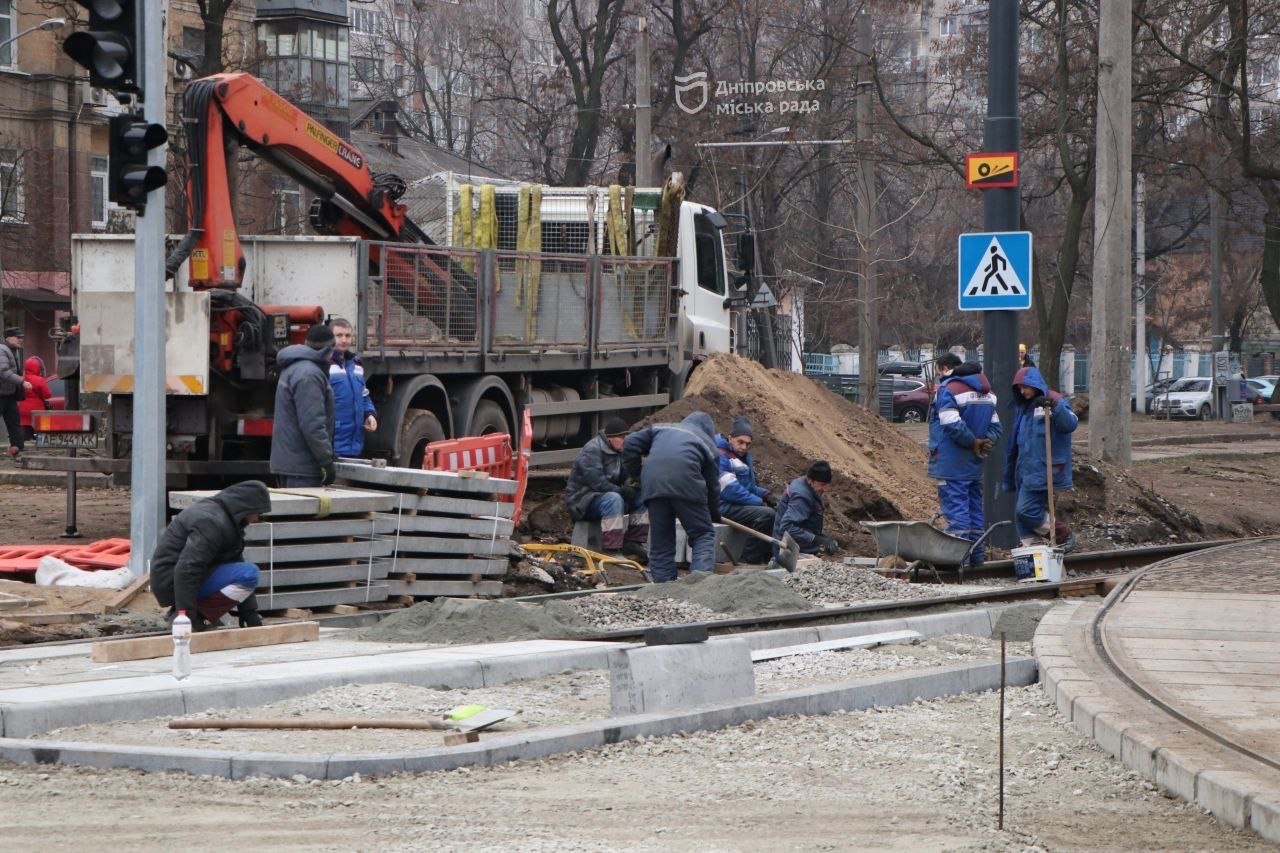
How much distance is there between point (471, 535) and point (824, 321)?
44.4 meters

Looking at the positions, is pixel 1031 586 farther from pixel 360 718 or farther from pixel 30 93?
pixel 30 93

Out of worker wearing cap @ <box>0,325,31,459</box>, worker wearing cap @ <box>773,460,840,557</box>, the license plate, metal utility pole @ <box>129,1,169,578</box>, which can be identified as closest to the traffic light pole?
worker wearing cap @ <box>773,460,840,557</box>

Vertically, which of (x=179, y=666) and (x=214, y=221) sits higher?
(x=214, y=221)

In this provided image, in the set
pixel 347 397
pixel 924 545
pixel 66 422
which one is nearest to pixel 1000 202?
pixel 924 545

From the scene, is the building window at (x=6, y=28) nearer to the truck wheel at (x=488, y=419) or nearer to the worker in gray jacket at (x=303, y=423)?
the truck wheel at (x=488, y=419)

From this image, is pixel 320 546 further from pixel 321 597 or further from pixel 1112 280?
pixel 1112 280

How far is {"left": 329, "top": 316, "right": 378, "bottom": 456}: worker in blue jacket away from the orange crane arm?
1157mm

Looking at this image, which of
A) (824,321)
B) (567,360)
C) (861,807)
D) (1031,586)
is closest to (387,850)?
(861,807)

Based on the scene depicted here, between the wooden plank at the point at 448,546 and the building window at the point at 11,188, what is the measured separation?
2338 centimetres

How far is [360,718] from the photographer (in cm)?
708

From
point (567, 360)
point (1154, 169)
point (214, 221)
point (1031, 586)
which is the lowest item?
point (1031, 586)

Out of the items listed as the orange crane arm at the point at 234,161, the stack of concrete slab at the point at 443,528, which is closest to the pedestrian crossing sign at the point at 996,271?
the stack of concrete slab at the point at 443,528

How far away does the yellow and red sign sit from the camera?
14.1 metres

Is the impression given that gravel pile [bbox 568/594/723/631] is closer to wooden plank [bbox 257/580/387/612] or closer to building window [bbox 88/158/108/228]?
wooden plank [bbox 257/580/387/612]
